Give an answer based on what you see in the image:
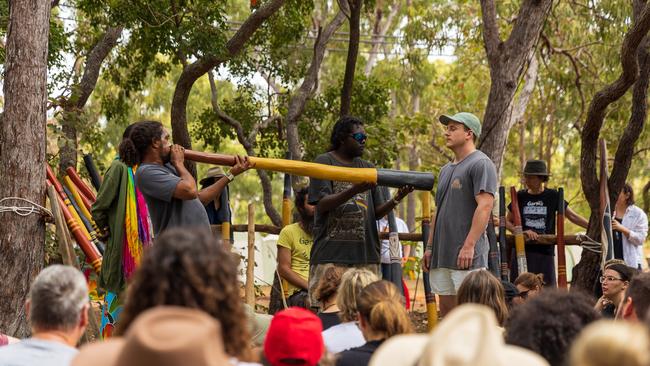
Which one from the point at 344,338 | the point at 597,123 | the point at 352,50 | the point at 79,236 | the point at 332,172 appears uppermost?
the point at 352,50

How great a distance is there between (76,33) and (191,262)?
15.0m

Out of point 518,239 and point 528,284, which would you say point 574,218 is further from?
point 528,284

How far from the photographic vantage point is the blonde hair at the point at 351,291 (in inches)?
224

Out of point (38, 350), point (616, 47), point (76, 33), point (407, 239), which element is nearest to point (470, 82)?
point (616, 47)

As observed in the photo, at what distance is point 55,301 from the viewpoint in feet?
13.2

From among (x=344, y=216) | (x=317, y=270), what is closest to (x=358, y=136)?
(x=344, y=216)

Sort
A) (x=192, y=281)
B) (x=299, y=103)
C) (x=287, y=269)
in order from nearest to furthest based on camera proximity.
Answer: (x=192, y=281)
(x=287, y=269)
(x=299, y=103)

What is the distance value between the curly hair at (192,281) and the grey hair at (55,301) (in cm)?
66

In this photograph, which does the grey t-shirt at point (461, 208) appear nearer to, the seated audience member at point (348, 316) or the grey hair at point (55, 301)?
the seated audience member at point (348, 316)

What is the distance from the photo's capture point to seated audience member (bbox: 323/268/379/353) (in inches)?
220

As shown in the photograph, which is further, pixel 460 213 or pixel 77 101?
pixel 77 101

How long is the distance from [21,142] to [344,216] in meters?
2.37

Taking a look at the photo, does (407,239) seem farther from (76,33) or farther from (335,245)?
(76,33)

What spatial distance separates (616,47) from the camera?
19.8 metres
